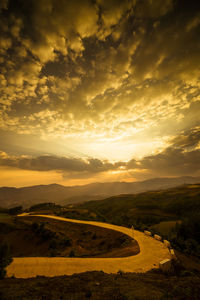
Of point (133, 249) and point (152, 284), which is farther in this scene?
point (133, 249)

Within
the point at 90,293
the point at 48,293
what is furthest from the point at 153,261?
the point at 48,293

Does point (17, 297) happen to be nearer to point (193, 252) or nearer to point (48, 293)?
point (48, 293)

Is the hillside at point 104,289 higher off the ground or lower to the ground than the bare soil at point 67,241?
higher

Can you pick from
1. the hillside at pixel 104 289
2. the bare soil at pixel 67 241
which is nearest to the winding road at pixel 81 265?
the bare soil at pixel 67 241

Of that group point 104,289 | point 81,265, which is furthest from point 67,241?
point 104,289

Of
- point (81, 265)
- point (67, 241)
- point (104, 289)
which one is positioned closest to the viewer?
point (104, 289)

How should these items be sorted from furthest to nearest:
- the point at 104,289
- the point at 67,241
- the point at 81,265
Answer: the point at 67,241 → the point at 81,265 → the point at 104,289

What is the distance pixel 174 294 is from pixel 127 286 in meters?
2.23

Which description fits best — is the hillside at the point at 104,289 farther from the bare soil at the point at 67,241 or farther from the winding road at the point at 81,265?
the bare soil at the point at 67,241

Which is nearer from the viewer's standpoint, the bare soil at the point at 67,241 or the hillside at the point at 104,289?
the hillside at the point at 104,289

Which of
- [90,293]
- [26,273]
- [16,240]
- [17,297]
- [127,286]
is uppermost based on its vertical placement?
[17,297]

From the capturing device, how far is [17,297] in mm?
5602

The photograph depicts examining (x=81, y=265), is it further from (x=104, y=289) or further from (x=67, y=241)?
(x=67, y=241)

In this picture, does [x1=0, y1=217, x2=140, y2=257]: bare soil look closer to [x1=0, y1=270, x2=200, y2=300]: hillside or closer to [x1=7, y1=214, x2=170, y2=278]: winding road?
[x1=7, y1=214, x2=170, y2=278]: winding road
